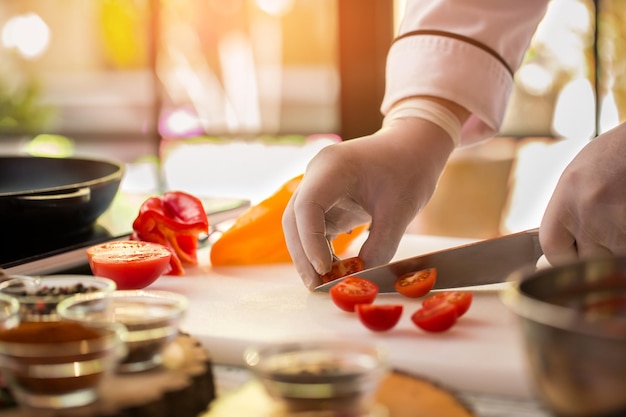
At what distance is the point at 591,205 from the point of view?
3.66 feet

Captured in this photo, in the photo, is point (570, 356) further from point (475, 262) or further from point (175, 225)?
point (175, 225)

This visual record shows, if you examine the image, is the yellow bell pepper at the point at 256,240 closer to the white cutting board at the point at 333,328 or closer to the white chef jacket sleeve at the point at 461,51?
the white cutting board at the point at 333,328

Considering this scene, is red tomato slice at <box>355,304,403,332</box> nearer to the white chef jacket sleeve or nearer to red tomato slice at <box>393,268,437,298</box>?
red tomato slice at <box>393,268,437,298</box>

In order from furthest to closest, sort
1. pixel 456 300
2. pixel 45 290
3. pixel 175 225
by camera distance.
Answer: pixel 175 225, pixel 456 300, pixel 45 290

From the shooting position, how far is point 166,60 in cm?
374

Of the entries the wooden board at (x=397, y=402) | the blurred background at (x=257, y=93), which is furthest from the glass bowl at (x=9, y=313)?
the blurred background at (x=257, y=93)

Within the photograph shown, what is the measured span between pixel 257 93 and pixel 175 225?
2299 mm

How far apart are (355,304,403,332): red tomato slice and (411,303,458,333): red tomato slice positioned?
0.08 feet

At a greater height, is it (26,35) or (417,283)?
(26,35)

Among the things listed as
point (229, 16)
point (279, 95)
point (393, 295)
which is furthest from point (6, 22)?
point (393, 295)

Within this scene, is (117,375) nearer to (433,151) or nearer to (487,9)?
(433,151)

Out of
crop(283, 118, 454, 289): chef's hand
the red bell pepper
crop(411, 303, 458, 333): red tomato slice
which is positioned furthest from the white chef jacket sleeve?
crop(411, 303, 458, 333): red tomato slice

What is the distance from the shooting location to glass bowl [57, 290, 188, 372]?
773mm

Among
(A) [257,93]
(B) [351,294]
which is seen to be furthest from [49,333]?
(A) [257,93]
